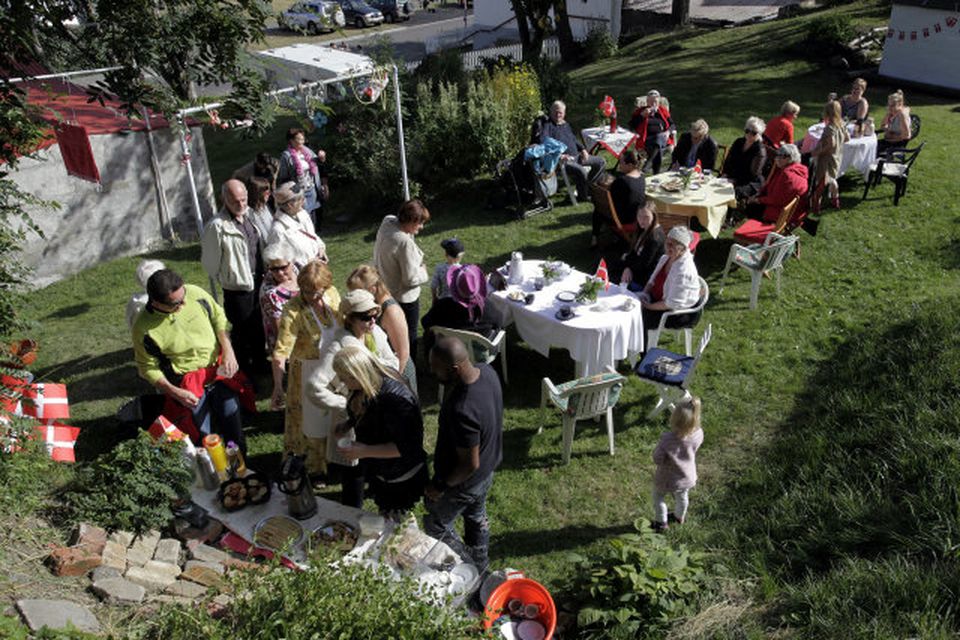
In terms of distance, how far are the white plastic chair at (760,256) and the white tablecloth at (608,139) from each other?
3.83 meters

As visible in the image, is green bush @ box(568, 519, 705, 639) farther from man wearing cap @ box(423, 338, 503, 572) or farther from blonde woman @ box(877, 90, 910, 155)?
blonde woman @ box(877, 90, 910, 155)

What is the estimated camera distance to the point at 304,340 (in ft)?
15.7

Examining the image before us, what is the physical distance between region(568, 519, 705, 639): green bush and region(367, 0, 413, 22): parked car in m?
32.6

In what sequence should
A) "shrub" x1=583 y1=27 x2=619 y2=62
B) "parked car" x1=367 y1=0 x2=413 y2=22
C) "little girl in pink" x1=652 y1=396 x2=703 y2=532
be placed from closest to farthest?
"little girl in pink" x1=652 y1=396 x2=703 y2=532 < "shrub" x1=583 y1=27 x2=619 y2=62 < "parked car" x1=367 y1=0 x2=413 y2=22

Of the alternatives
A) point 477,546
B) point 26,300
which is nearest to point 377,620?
point 477,546

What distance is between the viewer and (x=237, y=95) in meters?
4.24

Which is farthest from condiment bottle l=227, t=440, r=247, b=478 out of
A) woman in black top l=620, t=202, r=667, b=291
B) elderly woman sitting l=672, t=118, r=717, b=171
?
elderly woman sitting l=672, t=118, r=717, b=171

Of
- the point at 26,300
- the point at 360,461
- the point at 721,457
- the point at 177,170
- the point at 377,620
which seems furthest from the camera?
the point at 177,170

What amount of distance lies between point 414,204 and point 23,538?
11.4 ft

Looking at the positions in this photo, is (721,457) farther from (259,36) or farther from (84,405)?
(84,405)

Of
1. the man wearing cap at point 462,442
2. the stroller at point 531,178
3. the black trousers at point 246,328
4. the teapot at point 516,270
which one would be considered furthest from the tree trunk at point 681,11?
the man wearing cap at point 462,442

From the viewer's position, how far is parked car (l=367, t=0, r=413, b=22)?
106ft

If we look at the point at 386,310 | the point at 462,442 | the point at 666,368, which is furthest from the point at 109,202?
the point at 462,442

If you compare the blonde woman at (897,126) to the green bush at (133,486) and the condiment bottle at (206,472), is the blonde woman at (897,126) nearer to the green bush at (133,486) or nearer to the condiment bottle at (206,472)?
the condiment bottle at (206,472)
